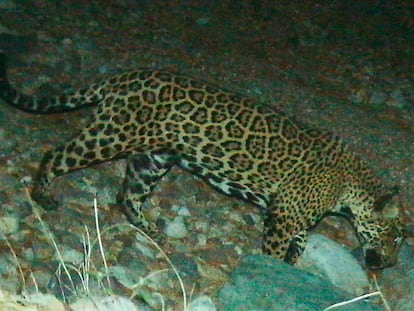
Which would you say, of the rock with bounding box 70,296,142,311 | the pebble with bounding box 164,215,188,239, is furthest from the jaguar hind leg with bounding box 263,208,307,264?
the rock with bounding box 70,296,142,311

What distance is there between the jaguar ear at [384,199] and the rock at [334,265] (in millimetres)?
507

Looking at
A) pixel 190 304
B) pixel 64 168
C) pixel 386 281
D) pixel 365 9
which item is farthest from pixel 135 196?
pixel 365 9

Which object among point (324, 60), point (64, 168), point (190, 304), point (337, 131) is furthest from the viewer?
point (324, 60)

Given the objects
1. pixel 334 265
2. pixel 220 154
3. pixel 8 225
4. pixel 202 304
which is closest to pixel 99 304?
pixel 202 304

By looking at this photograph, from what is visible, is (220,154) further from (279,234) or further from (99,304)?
(99,304)

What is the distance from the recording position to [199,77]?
11000 mm

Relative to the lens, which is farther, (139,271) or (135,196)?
(135,196)

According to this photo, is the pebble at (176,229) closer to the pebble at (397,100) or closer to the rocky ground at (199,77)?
the rocky ground at (199,77)

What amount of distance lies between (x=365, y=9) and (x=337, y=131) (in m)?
3.13

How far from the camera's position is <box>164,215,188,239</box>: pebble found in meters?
9.04

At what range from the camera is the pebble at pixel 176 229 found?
29.7 feet

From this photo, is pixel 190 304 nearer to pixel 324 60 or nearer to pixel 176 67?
pixel 176 67

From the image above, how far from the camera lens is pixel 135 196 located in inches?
356

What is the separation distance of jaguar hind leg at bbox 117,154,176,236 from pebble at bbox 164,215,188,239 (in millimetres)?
131
